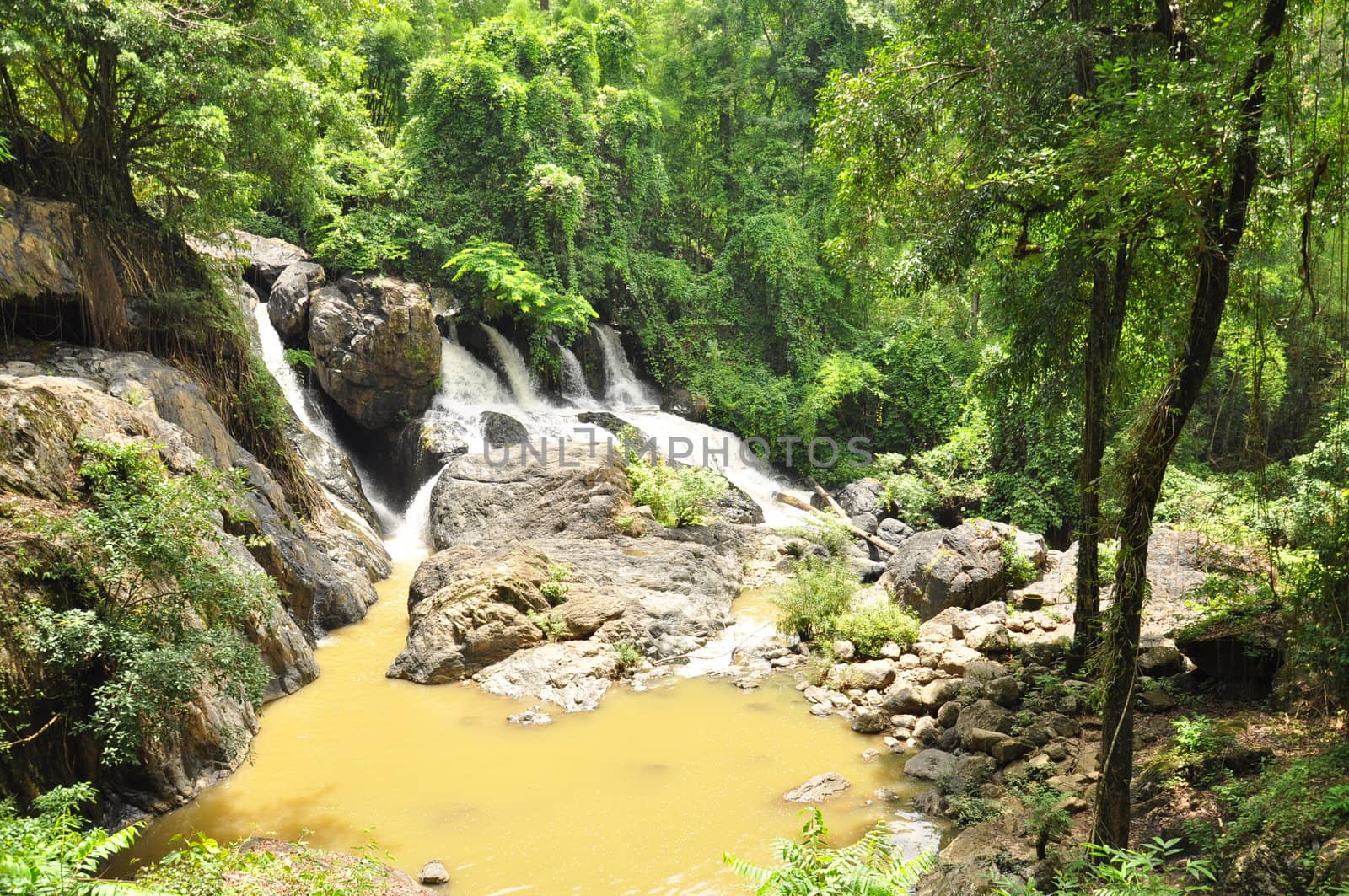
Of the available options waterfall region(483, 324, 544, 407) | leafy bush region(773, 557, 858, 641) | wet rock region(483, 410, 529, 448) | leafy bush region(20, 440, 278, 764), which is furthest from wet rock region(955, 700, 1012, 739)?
waterfall region(483, 324, 544, 407)

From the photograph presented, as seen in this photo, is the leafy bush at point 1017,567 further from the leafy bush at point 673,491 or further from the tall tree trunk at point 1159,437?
the tall tree trunk at point 1159,437

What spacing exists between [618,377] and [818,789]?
15214 mm

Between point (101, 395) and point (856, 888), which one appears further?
point (101, 395)

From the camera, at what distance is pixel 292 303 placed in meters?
15.4

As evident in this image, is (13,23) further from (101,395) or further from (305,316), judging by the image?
(305,316)

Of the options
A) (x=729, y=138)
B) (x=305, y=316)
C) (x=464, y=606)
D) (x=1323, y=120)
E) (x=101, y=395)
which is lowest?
(x=464, y=606)

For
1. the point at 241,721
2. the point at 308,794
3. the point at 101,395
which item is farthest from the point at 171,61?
the point at 308,794

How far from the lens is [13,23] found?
8.37 m

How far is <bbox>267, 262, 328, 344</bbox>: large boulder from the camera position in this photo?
15422 millimetres

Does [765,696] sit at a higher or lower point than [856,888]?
lower

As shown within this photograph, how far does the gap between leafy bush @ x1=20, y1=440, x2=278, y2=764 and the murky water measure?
1117 mm

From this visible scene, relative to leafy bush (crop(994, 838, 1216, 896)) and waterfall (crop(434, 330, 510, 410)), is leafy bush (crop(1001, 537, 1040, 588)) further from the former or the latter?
waterfall (crop(434, 330, 510, 410))

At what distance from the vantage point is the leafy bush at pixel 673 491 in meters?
13.7

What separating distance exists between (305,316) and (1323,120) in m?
15.7
